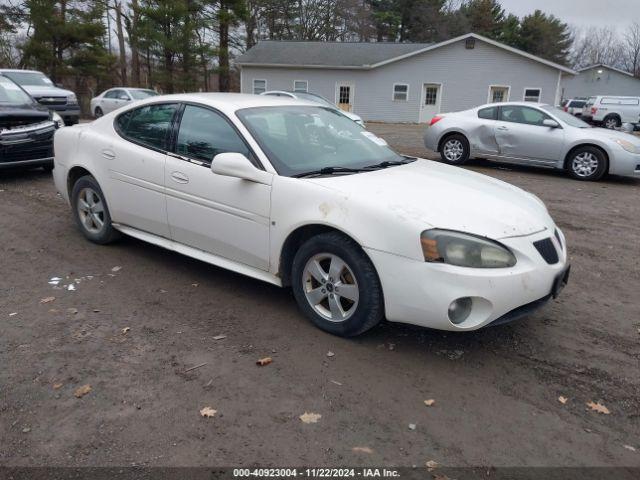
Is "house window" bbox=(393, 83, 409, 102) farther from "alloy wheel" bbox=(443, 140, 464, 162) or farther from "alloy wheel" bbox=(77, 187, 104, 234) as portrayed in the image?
"alloy wheel" bbox=(77, 187, 104, 234)

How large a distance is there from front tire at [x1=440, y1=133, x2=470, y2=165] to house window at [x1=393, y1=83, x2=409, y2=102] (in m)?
20.0

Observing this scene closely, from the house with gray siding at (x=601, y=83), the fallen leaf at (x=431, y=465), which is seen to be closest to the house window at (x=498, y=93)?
the house with gray siding at (x=601, y=83)

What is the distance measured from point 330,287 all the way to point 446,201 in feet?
3.16

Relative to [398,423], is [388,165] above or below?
above

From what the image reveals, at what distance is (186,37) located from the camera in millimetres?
29906

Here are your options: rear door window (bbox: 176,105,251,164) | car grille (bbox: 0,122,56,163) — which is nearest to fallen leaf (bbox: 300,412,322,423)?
rear door window (bbox: 176,105,251,164)

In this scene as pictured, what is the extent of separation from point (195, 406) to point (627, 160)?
31.8 feet

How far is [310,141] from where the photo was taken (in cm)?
425

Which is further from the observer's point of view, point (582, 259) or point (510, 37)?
point (510, 37)

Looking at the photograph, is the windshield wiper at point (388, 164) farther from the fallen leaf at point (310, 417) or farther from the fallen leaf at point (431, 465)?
the fallen leaf at point (431, 465)

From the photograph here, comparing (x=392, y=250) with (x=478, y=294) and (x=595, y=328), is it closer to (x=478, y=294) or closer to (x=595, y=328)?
(x=478, y=294)

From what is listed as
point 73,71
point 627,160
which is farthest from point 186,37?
point 627,160

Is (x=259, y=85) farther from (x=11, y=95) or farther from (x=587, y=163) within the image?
(x=587, y=163)

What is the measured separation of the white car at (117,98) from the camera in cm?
2144
